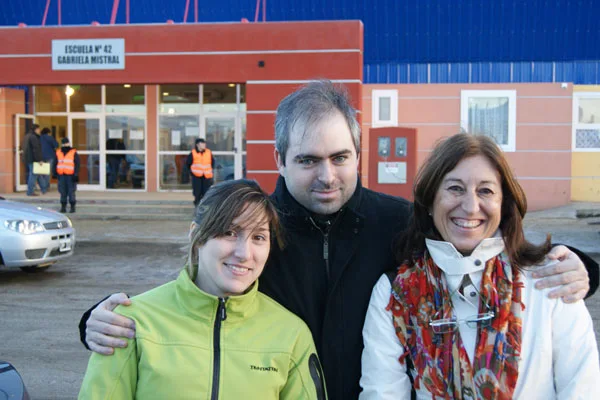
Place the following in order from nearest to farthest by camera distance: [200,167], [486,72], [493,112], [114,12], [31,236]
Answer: [31,236] → [200,167] → [493,112] → [486,72] → [114,12]

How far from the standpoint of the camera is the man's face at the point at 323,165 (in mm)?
2396

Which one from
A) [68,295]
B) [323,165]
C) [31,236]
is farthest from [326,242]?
[31,236]

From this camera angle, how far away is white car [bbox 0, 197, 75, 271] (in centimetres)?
→ 845

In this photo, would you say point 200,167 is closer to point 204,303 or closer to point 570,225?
point 570,225

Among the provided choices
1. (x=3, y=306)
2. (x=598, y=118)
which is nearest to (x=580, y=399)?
(x=3, y=306)

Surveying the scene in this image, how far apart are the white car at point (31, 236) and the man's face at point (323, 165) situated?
7057mm

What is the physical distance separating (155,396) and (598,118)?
57.5ft

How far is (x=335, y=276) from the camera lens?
241 centimetres

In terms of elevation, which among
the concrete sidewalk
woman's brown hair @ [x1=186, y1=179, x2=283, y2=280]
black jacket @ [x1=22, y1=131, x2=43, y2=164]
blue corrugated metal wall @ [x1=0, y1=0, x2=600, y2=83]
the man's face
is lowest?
the concrete sidewalk

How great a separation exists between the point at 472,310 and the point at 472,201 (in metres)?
0.36

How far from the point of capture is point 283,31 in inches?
591

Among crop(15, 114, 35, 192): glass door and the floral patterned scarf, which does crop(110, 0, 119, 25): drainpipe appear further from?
the floral patterned scarf

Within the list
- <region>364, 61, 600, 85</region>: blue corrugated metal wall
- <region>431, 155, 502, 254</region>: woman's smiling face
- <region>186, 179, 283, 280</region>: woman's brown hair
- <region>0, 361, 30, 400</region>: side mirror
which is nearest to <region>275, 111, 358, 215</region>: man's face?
<region>186, 179, 283, 280</region>: woman's brown hair

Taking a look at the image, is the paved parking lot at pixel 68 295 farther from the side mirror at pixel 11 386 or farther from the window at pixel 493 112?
the window at pixel 493 112
